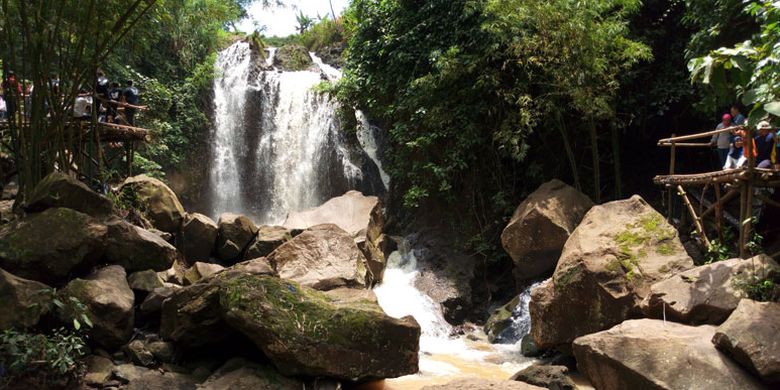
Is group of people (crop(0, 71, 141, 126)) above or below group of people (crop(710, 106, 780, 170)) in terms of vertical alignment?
above

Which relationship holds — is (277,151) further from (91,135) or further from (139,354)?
(139,354)

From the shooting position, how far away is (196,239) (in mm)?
10516

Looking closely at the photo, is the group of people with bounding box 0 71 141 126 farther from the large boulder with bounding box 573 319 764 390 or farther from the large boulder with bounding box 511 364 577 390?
the large boulder with bounding box 573 319 764 390

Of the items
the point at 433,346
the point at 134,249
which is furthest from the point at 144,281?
the point at 433,346

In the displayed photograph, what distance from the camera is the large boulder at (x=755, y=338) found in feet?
16.0

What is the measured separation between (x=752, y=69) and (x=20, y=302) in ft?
21.4

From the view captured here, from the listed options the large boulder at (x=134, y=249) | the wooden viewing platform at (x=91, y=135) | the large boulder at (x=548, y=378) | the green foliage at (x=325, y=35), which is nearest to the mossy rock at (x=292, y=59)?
the green foliage at (x=325, y=35)

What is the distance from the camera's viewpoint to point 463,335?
32.9 feet

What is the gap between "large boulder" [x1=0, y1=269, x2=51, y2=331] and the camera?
5.43 meters

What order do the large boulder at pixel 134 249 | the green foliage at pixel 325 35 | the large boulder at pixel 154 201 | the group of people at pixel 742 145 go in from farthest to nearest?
1. the green foliage at pixel 325 35
2. the large boulder at pixel 154 201
3. the group of people at pixel 742 145
4. the large boulder at pixel 134 249

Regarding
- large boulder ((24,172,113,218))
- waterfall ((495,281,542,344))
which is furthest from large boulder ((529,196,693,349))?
large boulder ((24,172,113,218))

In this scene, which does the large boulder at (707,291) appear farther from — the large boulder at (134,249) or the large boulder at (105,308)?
the large boulder at (134,249)

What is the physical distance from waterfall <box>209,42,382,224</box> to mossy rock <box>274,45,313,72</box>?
139cm

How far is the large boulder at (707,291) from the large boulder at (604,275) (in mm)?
763
